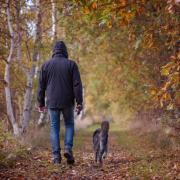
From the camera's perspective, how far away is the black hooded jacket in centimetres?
943

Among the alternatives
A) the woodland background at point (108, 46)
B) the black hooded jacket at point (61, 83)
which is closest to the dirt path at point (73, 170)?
the woodland background at point (108, 46)

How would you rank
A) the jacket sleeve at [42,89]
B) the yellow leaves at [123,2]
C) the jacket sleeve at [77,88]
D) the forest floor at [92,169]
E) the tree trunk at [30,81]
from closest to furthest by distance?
1. the forest floor at [92,169]
2. the yellow leaves at [123,2]
3. the jacket sleeve at [77,88]
4. the jacket sleeve at [42,89]
5. the tree trunk at [30,81]

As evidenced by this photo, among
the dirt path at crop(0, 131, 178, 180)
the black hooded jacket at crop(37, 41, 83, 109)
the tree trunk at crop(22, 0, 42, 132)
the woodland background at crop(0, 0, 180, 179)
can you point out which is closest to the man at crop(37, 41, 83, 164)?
the black hooded jacket at crop(37, 41, 83, 109)

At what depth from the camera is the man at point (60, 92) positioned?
9414mm

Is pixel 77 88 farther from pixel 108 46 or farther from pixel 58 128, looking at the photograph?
pixel 108 46

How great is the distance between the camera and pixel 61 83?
948 cm

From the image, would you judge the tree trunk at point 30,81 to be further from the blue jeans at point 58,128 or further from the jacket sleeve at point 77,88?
the jacket sleeve at point 77,88

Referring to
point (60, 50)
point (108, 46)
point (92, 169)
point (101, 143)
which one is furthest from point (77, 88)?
point (108, 46)

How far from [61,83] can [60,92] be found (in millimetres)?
178

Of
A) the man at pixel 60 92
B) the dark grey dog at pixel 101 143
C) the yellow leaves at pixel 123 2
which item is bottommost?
the dark grey dog at pixel 101 143

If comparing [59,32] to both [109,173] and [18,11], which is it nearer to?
[18,11]

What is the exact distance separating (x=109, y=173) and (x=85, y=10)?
2901 millimetres

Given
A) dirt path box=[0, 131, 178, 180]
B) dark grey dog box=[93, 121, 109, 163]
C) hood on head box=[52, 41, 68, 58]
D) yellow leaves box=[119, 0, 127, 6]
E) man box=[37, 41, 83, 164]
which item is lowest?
dirt path box=[0, 131, 178, 180]

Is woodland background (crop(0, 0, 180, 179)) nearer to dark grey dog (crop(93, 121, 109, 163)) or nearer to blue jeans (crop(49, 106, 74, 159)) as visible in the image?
blue jeans (crop(49, 106, 74, 159))
